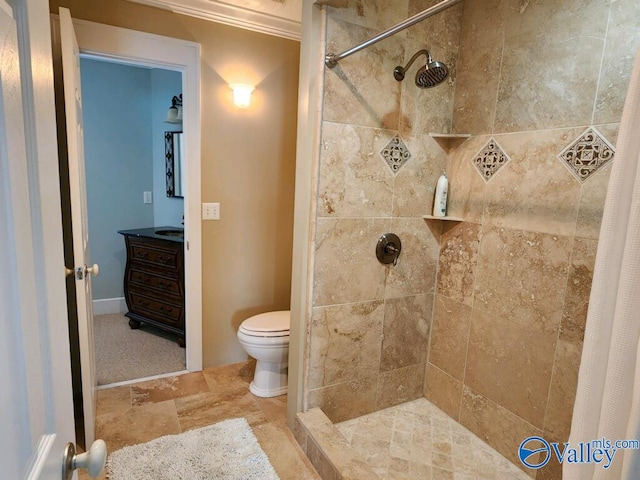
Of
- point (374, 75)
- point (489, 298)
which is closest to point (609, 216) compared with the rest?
point (489, 298)

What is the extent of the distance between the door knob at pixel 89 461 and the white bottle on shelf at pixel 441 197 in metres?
1.80

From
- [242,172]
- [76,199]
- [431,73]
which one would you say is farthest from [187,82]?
[431,73]

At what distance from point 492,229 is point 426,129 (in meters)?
0.64

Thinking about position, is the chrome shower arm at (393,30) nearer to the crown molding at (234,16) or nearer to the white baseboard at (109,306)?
the crown molding at (234,16)

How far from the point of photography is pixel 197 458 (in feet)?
5.76

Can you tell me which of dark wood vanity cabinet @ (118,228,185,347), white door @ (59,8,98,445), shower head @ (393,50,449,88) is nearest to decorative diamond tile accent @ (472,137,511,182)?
shower head @ (393,50,449,88)

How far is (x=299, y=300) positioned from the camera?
72.2 inches

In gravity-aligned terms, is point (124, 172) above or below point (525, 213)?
above

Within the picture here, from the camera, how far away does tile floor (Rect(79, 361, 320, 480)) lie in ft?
6.04

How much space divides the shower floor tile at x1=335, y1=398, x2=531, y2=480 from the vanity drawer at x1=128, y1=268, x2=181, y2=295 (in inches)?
65.5

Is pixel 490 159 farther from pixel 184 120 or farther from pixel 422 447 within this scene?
pixel 184 120

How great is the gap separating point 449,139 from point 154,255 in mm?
2349

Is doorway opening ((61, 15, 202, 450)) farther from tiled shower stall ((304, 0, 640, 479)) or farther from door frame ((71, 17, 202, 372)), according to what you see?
tiled shower stall ((304, 0, 640, 479))

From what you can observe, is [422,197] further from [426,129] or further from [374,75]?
[374,75]
